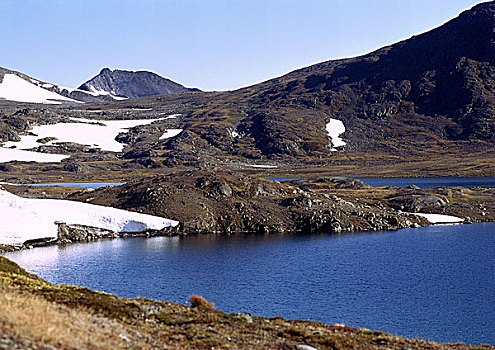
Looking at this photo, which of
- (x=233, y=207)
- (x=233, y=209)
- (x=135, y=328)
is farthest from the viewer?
(x=233, y=207)

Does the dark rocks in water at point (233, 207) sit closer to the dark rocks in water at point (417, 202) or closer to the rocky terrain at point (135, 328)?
the dark rocks in water at point (417, 202)

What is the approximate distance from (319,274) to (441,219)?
64375 millimetres

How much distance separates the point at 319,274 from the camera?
202ft

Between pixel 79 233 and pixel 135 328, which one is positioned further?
pixel 79 233

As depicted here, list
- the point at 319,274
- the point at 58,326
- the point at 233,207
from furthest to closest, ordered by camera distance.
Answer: the point at 233,207 → the point at 319,274 → the point at 58,326

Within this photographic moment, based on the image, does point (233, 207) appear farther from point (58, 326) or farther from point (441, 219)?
point (58, 326)

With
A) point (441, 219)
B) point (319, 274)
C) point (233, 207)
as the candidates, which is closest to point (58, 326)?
point (319, 274)

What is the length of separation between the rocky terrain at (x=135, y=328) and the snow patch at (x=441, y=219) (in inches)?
3536

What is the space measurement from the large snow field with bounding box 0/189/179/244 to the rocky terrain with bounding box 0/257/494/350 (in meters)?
49.7

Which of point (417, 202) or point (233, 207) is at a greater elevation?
point (233, 207)

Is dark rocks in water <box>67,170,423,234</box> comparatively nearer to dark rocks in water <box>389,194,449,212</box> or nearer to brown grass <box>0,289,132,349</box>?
dark rocks in water <box>389,194,449,212</box>

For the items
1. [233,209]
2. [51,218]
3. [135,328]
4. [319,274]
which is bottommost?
[319,274]

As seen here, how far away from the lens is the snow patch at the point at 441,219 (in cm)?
11425

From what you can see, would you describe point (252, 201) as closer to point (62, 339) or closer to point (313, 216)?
point (313, 216)
